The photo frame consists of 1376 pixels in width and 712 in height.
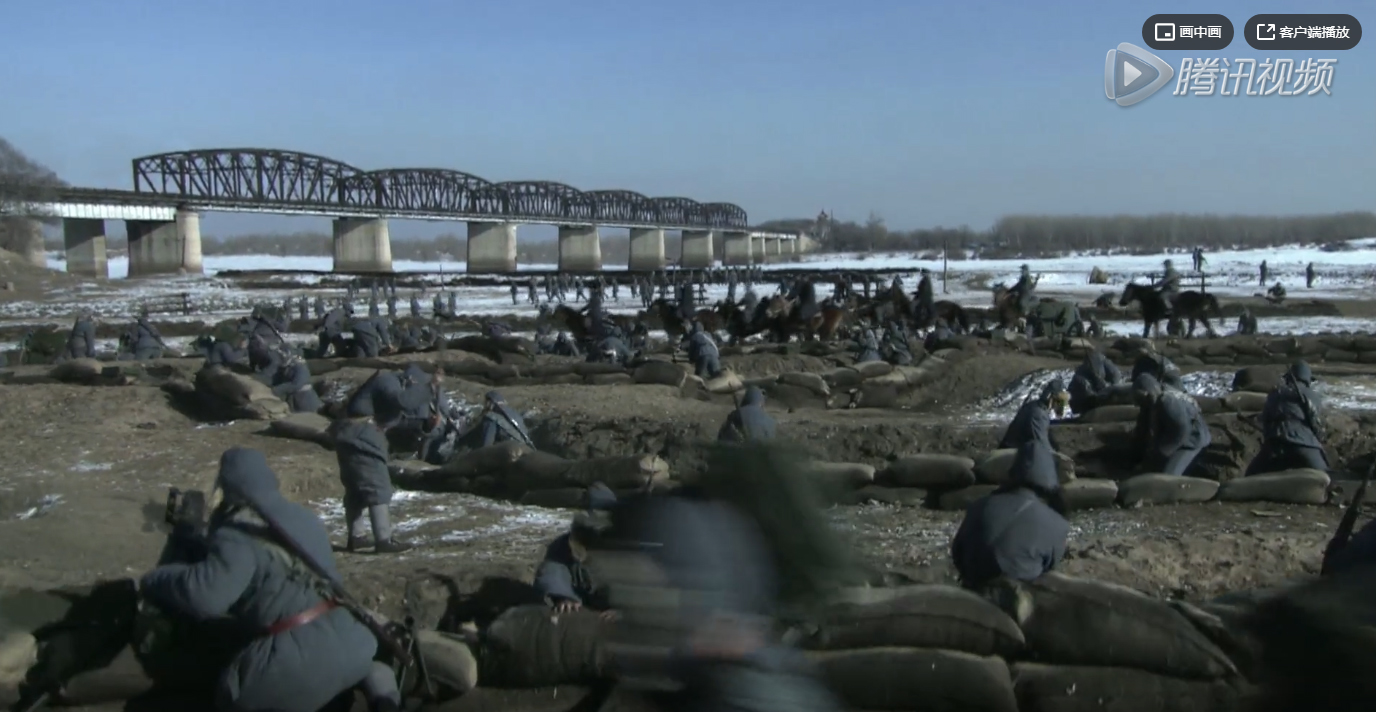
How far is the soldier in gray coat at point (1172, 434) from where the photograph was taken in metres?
9.72

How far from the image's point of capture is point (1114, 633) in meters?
4.55

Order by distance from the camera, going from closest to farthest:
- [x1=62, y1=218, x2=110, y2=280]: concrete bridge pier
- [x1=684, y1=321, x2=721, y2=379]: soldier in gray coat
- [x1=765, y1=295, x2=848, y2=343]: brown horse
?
[x1=684, y1=321, x2=721, y2=379]: soldier in gray coat → [x1=765, y1=295, x2=848, y2=343]: brown horse → [x1=62, y1=218, x2=110, y2=280]: concrete bridge pier

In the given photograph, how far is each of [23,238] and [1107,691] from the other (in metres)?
80.4

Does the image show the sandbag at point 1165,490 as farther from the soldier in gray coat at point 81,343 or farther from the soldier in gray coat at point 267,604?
the soldier in gray coat at point 81,343

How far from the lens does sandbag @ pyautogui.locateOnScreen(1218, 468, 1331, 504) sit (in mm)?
8945

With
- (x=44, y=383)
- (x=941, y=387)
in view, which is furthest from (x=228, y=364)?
(x=941, y=387)

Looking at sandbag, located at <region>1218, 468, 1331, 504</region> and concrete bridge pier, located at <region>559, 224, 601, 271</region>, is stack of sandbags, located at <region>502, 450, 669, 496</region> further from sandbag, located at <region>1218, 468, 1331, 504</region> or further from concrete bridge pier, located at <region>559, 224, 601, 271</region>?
concrete bridge pier, located at <region>559, 224, 601, 271</region>

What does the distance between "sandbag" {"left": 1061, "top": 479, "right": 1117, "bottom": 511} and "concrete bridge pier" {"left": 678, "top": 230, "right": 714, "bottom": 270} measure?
376 feet

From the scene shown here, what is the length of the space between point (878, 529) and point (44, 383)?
1390 centimetres

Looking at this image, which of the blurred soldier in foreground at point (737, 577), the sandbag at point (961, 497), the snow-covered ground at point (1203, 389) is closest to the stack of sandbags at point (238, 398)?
the sandbag at point (961, 497)

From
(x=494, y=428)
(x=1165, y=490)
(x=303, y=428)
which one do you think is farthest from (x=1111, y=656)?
(x=303, y=428)

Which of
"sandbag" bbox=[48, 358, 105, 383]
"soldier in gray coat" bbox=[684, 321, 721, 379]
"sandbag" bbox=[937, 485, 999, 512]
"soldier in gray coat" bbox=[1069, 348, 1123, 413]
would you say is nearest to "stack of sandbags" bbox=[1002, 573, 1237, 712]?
"sandbag" bbox=[937, 485, 999, 512]

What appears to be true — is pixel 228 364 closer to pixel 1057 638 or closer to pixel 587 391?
pixel 587 391

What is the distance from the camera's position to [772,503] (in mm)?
3240
